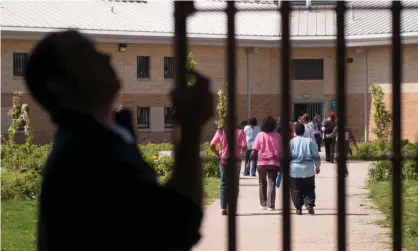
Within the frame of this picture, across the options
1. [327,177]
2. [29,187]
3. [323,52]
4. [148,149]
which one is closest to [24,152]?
[148,149]

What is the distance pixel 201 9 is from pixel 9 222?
31.3 ft

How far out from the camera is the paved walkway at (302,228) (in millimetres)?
10352

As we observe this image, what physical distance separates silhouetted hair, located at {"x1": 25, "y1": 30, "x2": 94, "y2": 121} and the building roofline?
1051 inches

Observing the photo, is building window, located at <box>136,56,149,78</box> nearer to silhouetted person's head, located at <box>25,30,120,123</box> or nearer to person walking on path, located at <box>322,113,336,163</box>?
person walking on path, located at <box>322,113,336,163</box>

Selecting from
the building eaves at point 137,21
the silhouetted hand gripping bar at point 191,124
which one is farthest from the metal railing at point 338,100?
the building eaves at point 137,21

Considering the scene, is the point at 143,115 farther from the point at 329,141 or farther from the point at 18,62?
the point at 329,141

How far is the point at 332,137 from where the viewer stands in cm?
2420

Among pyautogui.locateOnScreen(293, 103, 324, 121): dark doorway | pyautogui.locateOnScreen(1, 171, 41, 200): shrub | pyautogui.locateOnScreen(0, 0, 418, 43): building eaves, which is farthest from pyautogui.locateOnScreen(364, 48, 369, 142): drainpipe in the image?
pyautogui.locateOnScreen(1, 171, 41, 200): shrub

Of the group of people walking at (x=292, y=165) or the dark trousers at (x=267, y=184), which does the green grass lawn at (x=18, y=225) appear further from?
the dark trousers at (x=267, y=184)

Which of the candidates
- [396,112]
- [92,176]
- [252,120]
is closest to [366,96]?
[252,120]

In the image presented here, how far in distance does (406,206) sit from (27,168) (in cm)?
747

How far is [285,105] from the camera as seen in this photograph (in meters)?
3.22

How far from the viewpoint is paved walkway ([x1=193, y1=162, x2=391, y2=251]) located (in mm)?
10352

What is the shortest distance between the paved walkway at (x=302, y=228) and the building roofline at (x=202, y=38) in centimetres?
1398
